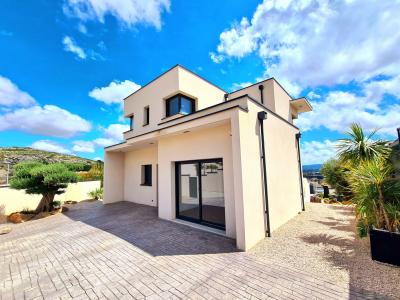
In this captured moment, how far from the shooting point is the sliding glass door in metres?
6.73

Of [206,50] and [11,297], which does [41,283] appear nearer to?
[11,297]

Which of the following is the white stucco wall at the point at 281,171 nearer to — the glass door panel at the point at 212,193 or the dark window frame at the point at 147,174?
the glass door panel at the point at 212,193

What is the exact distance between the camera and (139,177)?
1241 centimetres

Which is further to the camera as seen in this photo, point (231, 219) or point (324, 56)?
point (324, 56)

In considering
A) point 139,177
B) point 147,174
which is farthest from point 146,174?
point 139,177

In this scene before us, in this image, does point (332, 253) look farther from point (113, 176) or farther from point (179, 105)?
point (113, 176)

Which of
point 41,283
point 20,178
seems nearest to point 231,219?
point 41,283

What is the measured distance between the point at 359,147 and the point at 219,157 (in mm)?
6095

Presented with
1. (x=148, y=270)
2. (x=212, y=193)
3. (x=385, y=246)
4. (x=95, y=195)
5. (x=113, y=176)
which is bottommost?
(x=148, y=270)

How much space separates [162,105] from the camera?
11.1 metres

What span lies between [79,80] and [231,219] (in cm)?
1792

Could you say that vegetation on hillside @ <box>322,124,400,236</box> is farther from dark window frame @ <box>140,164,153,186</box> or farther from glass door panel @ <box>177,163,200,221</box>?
dark window frame @ <box>140,164,153,186</box>

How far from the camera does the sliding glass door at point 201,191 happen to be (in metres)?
6.73

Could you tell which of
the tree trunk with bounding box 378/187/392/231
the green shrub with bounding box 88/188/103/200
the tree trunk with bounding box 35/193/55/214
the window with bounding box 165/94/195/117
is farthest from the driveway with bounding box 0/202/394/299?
the green shrub with bounding box 88/188/103/200
